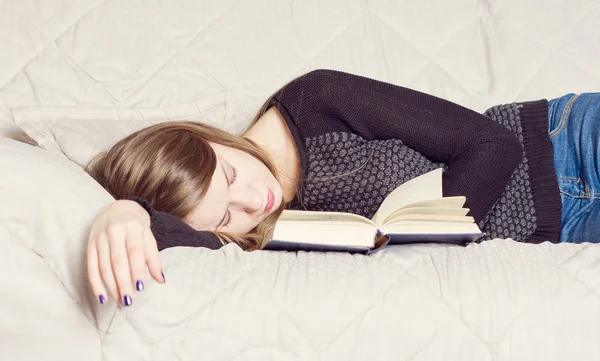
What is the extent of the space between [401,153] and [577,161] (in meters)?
0.37

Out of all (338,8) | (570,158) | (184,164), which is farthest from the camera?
(338,8)

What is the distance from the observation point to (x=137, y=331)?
822mm

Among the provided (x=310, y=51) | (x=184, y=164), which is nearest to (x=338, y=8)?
(x=310, y=51)

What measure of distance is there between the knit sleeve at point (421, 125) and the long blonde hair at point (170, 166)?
148 mm

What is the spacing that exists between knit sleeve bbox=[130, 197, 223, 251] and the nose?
12 cm

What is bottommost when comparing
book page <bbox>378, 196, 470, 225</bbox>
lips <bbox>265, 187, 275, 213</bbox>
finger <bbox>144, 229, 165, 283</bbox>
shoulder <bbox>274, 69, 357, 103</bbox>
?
lips <bbox>265, 187, 275, 213</bbox>

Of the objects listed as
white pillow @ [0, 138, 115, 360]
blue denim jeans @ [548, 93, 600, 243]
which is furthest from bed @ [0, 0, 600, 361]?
blue denim jeans @ [548, 93, 600, 243]

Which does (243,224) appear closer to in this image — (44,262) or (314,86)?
(314,86)

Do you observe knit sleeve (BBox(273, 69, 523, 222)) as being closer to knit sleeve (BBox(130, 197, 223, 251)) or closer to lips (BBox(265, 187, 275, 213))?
lips (BBox(265, 187, 275, 213))

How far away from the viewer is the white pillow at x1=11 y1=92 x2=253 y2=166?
1.23 m

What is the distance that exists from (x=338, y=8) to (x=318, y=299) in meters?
0.87

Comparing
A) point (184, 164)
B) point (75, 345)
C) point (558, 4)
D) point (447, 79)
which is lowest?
point (75, 345)

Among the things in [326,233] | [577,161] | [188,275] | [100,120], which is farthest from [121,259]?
[577,161]

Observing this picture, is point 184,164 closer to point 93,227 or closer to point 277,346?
point 93,227
